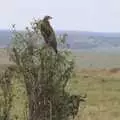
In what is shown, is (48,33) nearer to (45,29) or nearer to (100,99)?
(45,29)

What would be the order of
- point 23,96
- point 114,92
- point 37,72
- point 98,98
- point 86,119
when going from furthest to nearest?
point 114,92, point 98,98, point 86,119, point 23,96, point 37,72

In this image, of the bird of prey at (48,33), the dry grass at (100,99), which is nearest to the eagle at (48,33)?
the bird of prey at (48,33)

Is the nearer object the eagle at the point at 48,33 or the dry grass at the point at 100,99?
the eagle at the point at 48,33

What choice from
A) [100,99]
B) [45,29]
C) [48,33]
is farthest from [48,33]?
[100,99]

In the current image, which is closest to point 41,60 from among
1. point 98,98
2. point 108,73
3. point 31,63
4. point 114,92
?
point 31,63

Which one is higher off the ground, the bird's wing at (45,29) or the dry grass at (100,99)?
the bird's wing at (45,29)

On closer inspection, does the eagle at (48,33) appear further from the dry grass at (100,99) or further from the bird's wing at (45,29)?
the dry grass at (100,99)

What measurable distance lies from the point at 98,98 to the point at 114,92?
10.8 feet

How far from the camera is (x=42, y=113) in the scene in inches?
352

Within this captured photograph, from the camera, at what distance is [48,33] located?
884cm

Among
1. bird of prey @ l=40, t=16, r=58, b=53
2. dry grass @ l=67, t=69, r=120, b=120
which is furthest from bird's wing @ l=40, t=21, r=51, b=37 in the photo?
dry grass @ l=67, t=69, r=120, b=120

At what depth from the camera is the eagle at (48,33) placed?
870cm

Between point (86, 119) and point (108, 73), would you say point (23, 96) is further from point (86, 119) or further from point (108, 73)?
point (108, 73)

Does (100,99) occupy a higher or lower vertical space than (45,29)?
lower
